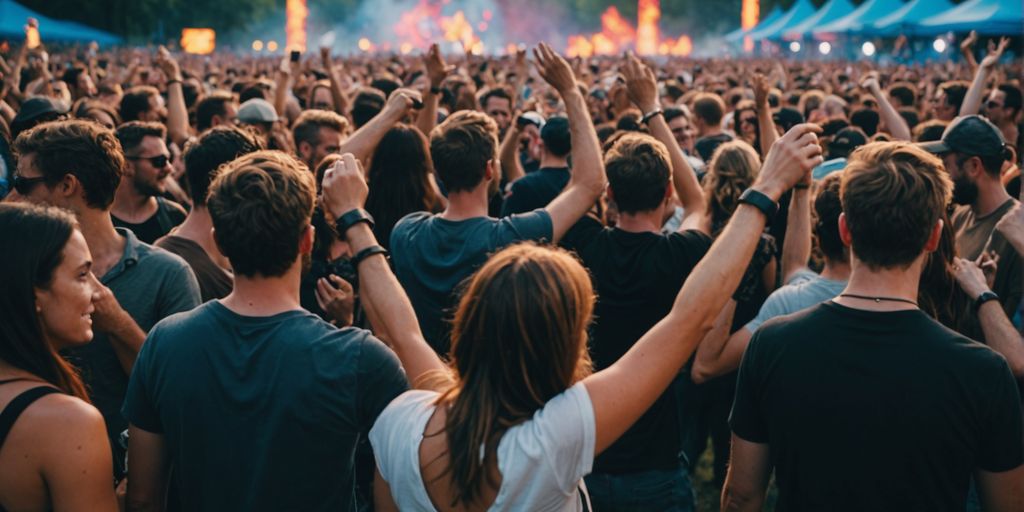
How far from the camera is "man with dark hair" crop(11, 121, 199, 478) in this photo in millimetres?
3295

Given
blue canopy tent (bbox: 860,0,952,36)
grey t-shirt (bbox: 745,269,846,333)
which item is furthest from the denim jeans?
blue canopy tent (bbox: 860,0,952,36)

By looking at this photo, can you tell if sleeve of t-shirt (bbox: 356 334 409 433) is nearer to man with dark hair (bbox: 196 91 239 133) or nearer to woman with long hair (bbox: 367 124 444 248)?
woman with long hair (bbox: 367 124 444 248)

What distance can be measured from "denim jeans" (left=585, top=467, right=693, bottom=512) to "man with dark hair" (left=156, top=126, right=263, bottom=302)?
1.64 m

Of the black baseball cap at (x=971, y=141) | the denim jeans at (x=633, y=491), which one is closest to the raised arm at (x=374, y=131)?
the denim jeans at (x=633, y=491)

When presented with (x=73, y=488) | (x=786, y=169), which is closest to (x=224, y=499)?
(x=73, y=488)

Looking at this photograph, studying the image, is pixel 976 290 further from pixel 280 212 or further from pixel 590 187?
pixel 280 212

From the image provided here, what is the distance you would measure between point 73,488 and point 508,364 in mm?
1017

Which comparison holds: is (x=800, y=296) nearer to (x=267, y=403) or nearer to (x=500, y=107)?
(x=267, y=403)

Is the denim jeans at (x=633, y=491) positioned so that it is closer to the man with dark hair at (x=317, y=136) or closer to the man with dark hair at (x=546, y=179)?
the man with dark hair at (x=546, y=179)

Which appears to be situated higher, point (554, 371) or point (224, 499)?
point (554, 371)

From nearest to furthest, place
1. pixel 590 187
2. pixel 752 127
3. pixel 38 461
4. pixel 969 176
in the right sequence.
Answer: pixel 38 461 → pixel 590 187 → pixel 969 176 → pixel 752 127

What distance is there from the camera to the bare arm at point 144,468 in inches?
104

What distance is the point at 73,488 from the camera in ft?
7.26

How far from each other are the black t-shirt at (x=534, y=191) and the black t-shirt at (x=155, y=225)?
188 centimetres
